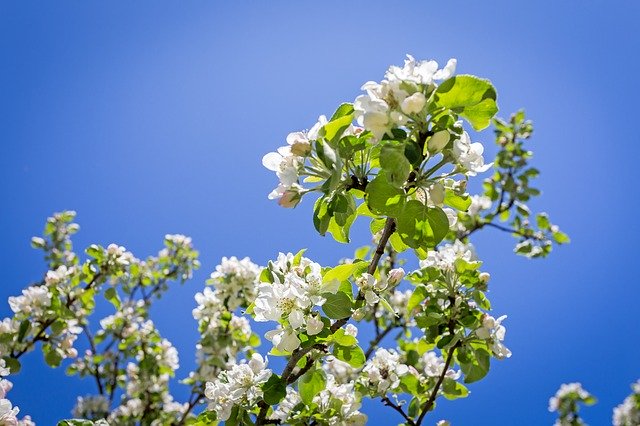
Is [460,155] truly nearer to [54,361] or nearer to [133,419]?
[54,361]

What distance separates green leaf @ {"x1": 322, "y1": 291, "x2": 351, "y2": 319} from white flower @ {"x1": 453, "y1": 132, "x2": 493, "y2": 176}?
28.6 inches

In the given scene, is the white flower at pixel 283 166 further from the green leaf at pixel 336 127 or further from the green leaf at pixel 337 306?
the green leaf at pixel 337 306

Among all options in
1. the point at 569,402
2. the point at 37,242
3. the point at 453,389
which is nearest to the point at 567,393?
the point at 569,402

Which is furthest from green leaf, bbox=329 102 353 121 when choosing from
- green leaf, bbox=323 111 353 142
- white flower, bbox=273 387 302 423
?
white flower, bbox=273 387 302 423

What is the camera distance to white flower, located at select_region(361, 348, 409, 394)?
309cm

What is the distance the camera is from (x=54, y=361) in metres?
3.97

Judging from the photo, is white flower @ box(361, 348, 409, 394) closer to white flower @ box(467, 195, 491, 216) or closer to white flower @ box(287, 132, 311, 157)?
white flower @ box(287, 132, 311, 157)

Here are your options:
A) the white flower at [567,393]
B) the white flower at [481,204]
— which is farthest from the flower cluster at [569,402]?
the white flower at [481,204]

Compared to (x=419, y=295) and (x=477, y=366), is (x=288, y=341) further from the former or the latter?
(x=477, y=366)

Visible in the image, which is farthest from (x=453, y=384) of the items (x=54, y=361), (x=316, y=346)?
(x=54, y=361)

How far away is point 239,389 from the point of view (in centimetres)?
246

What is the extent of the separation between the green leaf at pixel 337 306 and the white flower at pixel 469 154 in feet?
2.38

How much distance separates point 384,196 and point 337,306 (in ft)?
1.63

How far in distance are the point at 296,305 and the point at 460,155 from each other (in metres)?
0.90
